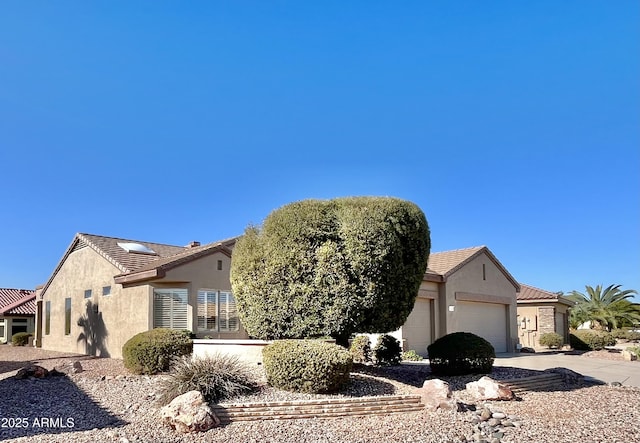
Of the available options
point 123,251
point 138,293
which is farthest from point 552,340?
point 123,251

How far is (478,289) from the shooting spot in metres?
24.2

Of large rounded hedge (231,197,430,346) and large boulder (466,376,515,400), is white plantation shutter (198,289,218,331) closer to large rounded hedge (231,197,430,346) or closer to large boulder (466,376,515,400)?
large rounded hedge (231,197,430,346)

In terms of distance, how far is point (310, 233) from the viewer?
38.4ft

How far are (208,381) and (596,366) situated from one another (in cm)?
1543

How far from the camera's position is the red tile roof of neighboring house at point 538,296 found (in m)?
28.6

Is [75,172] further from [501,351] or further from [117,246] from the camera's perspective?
[501,351]

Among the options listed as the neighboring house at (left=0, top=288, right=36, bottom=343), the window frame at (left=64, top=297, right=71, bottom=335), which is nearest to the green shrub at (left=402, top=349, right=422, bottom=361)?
the window frame at (left=64, top=297, right=71, bottom=335)

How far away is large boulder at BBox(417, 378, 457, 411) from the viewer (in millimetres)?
9727

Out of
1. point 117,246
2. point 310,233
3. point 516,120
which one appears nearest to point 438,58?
point 516,120

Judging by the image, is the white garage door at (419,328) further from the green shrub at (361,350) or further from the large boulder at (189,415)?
the large boulder at (189,415)

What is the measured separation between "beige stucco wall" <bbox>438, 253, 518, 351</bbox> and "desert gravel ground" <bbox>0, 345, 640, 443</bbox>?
9580mm

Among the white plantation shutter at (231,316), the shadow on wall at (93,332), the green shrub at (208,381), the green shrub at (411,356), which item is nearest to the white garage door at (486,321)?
the green shrub at (411,356)

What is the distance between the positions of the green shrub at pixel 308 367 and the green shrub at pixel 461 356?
3.74 m

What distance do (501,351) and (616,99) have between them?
564 inches
